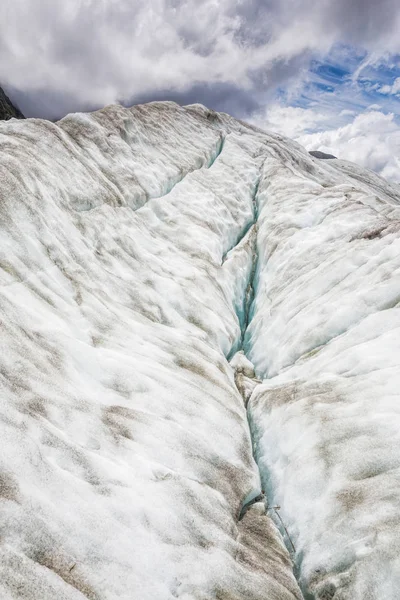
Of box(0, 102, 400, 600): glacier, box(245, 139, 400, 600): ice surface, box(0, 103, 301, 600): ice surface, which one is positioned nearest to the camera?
box(0, 103, 301, 600): ice surface

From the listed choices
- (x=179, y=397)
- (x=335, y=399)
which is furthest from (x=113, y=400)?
(x=335, y=399)

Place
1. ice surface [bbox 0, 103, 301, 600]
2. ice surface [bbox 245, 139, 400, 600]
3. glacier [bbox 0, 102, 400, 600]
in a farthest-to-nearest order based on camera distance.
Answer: ice surface [bbox 245, 139, 400, 600] → glacier [bbox 0, 102, 400, 600] → ice surface [bbox 0, 103, 301, 600]

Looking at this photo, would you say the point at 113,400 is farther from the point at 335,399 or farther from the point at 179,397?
the point at 335,399

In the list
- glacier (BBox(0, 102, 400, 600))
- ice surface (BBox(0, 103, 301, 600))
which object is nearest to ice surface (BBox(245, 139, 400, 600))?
glacier (BBox(0, 102, 400, 600))

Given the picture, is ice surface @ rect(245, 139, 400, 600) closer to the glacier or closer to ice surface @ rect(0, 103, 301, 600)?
the glacier

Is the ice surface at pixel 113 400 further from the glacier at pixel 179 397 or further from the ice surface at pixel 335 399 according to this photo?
the ice surface at pixel 335 399

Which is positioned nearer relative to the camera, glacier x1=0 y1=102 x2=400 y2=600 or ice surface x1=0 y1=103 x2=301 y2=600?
ice surface x1=0 y1=103 x2=301 y2=600
